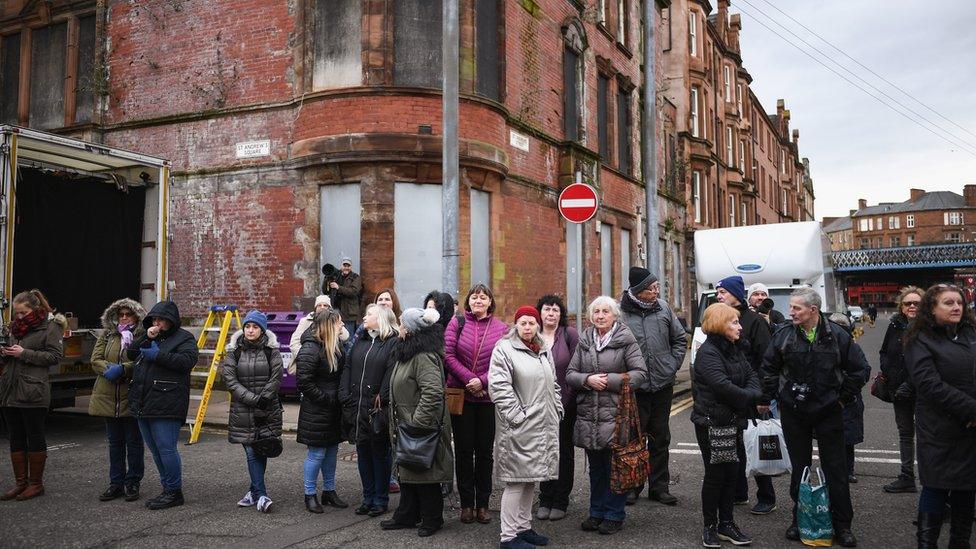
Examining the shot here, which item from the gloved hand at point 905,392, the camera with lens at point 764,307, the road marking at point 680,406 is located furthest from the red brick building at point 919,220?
the gloved hand at point 905,392

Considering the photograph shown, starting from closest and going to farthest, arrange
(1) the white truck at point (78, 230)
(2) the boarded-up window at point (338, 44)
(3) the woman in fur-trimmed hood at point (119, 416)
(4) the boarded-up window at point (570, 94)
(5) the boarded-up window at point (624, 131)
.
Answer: (3) the woman in fur-trimmed hood at point (119, 416) → (1) the white truck at point (78, 230) → (2) the boarded-up window at point (338, 44) → (4) the boarded-up window at point (570, 94) → (5) the boarded-up window at point (624, 131)

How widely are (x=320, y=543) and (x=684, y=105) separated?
28.1 m

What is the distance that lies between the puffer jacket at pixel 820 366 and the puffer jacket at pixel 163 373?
186 inches

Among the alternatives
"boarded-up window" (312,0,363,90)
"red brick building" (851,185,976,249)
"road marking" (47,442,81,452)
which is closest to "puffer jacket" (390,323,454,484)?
"road marking" (47,442,81,452)

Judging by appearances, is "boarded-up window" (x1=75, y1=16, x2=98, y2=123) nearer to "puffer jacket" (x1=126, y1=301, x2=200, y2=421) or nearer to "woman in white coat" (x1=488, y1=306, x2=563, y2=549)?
"puffer jacket" (x1=126, y1=301, x2=200, y2=421)

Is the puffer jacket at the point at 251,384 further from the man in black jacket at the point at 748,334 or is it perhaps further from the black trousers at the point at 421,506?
the man in black jacket at the point at 748,334

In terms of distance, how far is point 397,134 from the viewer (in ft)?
41.2

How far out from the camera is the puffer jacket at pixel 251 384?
19.9 ft

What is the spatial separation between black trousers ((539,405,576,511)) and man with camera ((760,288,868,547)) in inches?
65.3

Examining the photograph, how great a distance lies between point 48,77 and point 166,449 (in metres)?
14.2

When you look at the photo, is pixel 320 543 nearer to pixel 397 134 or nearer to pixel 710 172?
pixel 397 134

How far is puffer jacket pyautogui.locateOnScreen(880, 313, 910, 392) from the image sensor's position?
6582 millimetres

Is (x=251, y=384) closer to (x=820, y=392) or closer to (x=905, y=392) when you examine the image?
(x=820, y=392)

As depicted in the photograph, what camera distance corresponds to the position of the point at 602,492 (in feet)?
18.1
